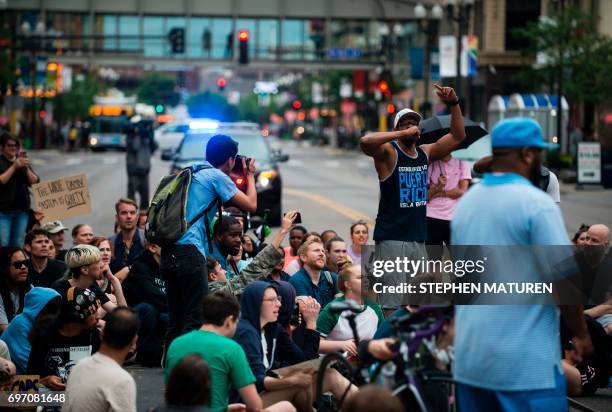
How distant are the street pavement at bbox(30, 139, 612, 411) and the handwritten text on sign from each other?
482 centimetres

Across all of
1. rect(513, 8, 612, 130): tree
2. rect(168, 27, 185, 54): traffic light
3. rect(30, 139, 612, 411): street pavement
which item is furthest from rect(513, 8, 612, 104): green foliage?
rect(168, 27, 185, 54): traffic light

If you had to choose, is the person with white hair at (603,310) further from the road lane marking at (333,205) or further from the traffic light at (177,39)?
the traffic light at (177,39)

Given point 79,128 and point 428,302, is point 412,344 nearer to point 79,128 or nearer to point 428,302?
point 428,302

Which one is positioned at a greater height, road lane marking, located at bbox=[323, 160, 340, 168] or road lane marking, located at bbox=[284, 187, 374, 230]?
road lane marking, located at bbox=[284, 187, 374, 230]

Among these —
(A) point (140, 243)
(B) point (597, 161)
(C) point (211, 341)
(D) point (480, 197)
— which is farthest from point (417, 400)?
(B) point (597, 161)

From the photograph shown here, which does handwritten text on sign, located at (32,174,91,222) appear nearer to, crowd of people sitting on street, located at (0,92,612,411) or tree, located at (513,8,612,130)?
crowd of people sitting on street, located at (0,92,612,411)

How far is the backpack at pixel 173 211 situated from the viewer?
29.1 feet

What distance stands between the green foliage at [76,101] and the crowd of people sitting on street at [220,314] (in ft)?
240

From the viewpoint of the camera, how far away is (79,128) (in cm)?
8069

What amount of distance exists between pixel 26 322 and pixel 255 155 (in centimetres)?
1480

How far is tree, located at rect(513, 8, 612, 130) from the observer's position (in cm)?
4247

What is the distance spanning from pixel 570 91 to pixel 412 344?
126ft

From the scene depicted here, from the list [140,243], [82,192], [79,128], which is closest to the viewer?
[140,243]

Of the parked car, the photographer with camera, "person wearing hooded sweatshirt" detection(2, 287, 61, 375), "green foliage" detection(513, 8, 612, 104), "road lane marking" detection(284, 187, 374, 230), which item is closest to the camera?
"person wearing hooded sweatshirt" detection(2, 287, 61, 375)
